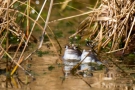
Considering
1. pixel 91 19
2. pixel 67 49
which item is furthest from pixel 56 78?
pixel 91 19

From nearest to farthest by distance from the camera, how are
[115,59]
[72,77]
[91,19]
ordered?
[72,77] → [115,59] → [91,19]

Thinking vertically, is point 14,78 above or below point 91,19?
below

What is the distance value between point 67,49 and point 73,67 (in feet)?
2.62

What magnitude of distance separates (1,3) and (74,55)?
3.48ft

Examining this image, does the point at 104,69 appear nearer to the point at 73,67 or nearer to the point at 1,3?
the point at 73,67

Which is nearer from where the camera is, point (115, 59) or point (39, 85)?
point (39, 85)

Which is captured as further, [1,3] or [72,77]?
[1,3]

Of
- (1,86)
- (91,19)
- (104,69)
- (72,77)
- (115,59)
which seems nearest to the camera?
(1,86)

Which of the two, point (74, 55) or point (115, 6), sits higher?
point (115, 6)

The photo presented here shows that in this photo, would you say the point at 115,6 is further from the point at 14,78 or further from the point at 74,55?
the point at 14,78

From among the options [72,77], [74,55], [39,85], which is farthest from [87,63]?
[39,85]

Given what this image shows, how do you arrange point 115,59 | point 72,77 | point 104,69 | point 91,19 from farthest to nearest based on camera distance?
1. point 91,19
2. point 115,59
3. point 104,69
4. point 72,77

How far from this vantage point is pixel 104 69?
5.82 metres

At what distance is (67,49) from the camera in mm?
6434
